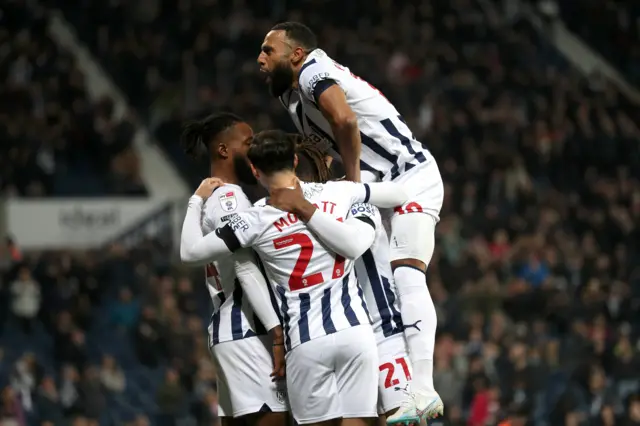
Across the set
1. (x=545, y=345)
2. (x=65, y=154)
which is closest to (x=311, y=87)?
(x=545, y=345)

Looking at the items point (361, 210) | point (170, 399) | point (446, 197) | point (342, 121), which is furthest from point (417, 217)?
point (446, 197)

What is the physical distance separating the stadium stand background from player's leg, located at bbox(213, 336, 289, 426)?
6.97m

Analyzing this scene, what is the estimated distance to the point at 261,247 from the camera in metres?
5.35

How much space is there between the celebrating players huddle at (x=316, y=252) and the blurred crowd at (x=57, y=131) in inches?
434

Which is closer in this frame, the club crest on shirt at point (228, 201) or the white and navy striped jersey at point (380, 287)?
the club crest on shirt at point (228, 201)

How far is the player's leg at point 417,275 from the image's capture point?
5.70 metres

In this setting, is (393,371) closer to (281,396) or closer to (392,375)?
(392,375)

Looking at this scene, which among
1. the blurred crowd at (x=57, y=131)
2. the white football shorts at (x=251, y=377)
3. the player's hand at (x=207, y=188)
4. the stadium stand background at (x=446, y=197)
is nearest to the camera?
the white football shorts at (x=251, y=377)

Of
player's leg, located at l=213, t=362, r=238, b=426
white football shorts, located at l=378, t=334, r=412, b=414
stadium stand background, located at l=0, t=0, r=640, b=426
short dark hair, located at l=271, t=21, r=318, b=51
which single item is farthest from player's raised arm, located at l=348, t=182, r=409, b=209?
stadium stand background, located at l=0, t=0, r=640, b=426

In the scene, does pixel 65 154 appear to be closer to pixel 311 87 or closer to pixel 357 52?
pixel 357 52

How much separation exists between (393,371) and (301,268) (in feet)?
2.57

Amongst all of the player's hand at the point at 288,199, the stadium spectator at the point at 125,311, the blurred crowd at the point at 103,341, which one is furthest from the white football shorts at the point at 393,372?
the stadium spectator at the point at 125,311

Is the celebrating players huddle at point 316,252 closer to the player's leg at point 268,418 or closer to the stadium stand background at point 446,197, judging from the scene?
the player's leg at point 268,418

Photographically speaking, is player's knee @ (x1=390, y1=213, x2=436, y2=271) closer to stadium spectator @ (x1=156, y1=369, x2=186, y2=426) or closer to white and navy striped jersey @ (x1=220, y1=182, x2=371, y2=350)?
white and navy striped jersey @ (x1=220, y1=182, x2=371, y2=350)
